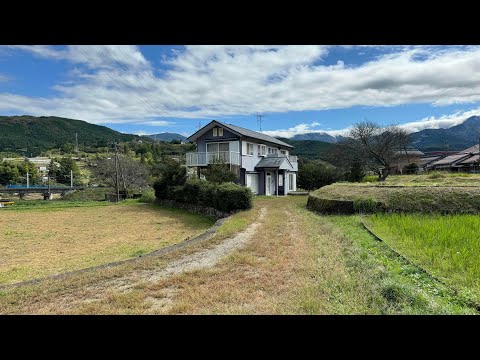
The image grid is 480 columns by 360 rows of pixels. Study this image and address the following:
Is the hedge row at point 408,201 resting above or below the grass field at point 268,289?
above

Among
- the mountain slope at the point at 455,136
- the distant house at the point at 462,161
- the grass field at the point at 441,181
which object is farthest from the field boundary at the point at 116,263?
the distant house at the point at 462,161

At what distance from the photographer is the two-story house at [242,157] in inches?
762

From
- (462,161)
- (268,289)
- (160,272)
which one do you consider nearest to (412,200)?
(268,289)

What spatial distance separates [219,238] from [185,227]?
12.6 feet

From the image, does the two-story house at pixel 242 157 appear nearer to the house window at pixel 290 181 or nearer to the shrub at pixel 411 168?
the house window at pixel 290 181

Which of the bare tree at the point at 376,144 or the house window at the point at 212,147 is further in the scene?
the bare tree at the point at 376,144

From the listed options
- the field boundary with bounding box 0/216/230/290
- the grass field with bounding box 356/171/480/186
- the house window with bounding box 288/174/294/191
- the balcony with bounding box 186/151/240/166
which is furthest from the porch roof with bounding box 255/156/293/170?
the field boundary with bounding box 0/216/230/290

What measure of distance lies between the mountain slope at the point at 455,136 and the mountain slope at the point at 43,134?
36.3 m

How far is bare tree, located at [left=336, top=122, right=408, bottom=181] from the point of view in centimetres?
2180

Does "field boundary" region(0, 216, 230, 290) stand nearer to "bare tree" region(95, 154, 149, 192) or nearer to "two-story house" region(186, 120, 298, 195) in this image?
"two-story house" region(186, 120, 298, 195)

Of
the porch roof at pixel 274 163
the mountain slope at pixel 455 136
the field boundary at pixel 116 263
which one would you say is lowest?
the field boundary at pixel 116 263

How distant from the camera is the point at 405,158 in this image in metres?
24.1

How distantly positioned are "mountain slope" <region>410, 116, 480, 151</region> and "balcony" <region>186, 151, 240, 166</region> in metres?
11.0
